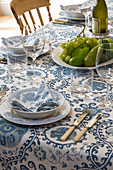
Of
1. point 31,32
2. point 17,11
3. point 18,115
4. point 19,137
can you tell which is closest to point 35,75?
point 31,32

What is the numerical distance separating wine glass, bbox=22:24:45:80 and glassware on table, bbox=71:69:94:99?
7.9 inches

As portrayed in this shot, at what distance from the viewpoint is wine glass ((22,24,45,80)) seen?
1.19m

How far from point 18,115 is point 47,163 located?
20 centimetres

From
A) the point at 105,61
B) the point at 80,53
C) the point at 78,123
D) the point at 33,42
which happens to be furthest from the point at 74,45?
the point at 78,123

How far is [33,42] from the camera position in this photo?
3.95 feet

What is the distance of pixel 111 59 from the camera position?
932 millimetres

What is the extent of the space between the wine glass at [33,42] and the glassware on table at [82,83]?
0.66 ft

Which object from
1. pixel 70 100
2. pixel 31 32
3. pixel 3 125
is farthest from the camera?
pixel 31 32

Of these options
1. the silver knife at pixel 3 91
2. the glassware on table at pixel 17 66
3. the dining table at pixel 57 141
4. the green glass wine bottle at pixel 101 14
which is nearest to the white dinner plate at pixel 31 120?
the dining table at pixel 57 141

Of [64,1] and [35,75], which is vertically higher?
[35,75]

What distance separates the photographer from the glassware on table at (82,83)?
1065 millimetres

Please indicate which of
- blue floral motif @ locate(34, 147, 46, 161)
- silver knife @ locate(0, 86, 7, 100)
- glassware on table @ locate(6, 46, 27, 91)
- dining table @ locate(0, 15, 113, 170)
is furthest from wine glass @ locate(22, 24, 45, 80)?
blue floral motif @ locate(34, 147, 46, 161)

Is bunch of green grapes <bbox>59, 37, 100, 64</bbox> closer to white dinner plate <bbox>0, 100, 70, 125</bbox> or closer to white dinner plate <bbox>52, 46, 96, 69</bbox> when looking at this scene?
white dinner plate <bbox>52, 46, 96, 69</bbox>

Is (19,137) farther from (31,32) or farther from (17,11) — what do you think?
(17,11)
